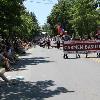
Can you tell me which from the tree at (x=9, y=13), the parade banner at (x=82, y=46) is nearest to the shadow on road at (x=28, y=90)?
the tree at (x=9, y=13)

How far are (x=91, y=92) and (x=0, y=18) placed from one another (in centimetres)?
2254

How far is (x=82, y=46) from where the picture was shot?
38.7 meters

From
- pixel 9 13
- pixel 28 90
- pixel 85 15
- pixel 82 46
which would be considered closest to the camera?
pixel 28 90

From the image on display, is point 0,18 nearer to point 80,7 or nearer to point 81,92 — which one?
point 81,92

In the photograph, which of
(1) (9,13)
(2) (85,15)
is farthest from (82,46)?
(2) (85,15)

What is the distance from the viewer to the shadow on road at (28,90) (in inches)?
572

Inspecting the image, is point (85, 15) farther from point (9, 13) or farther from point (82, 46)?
point (9, 13)

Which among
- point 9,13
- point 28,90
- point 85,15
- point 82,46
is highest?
point 85,15

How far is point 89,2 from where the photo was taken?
264ft

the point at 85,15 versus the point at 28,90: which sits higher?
the point at 85,15

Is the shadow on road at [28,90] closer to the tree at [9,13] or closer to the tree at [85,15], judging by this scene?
the tree at [9,13]

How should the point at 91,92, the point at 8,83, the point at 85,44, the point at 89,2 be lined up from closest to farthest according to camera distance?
the point at 91,92
the point at 8,83
the point at 85,44
the point at 89,2

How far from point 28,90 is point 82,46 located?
895 inches

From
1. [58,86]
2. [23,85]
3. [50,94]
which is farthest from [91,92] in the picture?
[23,85]
